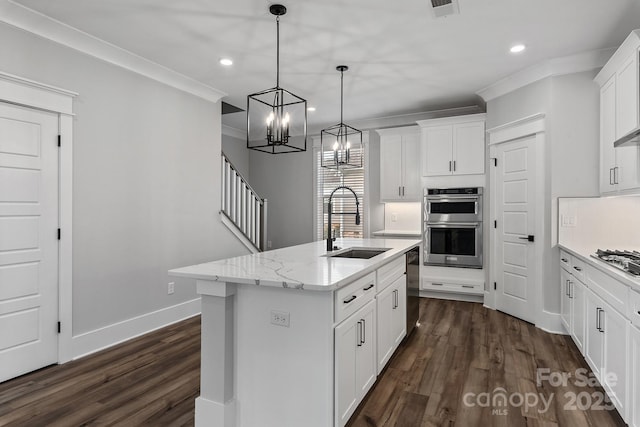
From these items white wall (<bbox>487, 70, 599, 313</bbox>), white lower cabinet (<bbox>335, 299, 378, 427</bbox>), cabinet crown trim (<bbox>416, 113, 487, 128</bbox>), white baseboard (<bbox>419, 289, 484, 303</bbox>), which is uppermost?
cabinet crown trim (<bbox>416, 113, 487, 128</bbox>)

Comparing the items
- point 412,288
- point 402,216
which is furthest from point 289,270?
point 402,216

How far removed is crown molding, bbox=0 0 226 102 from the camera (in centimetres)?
269

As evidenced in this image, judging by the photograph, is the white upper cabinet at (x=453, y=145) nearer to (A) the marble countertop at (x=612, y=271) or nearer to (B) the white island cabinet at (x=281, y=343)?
(A) the marble countertop at (x=612, y=271)

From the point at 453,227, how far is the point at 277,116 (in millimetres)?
3487

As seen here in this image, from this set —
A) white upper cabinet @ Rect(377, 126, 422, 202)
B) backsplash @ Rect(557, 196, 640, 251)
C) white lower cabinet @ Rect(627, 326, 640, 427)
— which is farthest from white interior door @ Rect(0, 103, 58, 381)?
backsplash @ Rect(557, 196, 640, 251)

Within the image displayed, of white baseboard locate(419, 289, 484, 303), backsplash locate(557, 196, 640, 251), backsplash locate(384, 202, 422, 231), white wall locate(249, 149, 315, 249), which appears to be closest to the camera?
backsplash locate(557, 196, 640, 251)

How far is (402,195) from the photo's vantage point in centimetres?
567

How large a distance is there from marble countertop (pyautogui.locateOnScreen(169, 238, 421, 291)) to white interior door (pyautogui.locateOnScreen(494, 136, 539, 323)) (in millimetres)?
2165

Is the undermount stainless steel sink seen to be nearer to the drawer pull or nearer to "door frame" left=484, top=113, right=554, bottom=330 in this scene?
the drawer pull

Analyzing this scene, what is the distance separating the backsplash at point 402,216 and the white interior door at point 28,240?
454cm

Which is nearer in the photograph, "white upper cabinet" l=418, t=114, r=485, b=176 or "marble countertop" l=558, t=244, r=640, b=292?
"marble countertop" l=558, t=244, r=640, b=292

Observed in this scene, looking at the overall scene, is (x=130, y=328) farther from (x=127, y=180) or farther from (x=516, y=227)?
(x=516, y=227)

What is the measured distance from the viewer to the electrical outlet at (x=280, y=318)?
6.38 feet

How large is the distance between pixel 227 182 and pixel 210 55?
1956 mm
